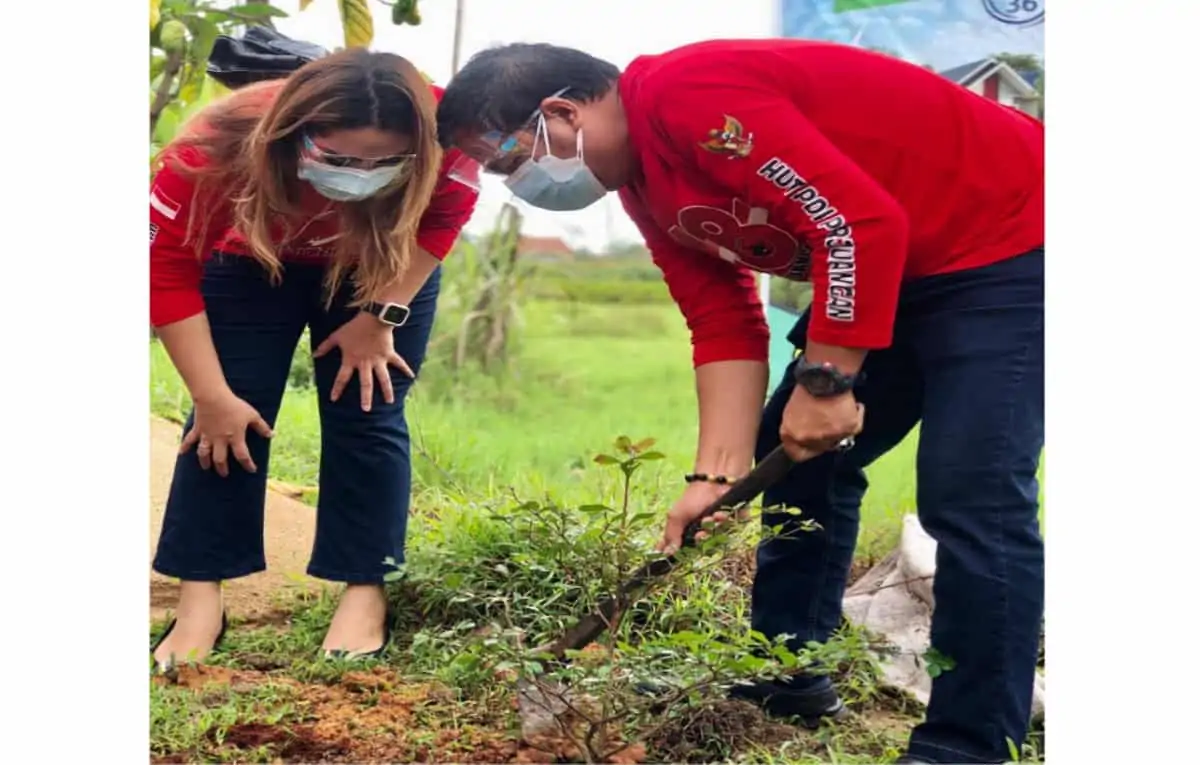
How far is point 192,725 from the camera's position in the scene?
224cm

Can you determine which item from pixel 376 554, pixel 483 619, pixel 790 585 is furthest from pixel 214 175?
pixel 790 585

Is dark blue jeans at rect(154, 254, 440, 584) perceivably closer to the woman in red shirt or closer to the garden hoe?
the woman in red shirt

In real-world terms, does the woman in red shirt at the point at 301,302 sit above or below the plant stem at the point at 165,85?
below

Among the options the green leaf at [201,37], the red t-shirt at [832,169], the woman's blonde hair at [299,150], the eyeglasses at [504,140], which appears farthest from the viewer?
the green leaf at [201,37]

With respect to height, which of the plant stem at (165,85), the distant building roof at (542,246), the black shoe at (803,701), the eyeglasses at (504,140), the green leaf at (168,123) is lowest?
the black shoe at (803,701)

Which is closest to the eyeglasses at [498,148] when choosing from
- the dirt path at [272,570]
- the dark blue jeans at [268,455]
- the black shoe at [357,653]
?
the dark blue jeans at [268,455]

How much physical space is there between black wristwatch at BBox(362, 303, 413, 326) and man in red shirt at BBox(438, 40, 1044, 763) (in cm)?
30

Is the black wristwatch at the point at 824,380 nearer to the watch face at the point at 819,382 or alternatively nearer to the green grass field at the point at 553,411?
the watch face at the point at 819,382

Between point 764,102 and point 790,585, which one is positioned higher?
point 764,102

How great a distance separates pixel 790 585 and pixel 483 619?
0.49 metres

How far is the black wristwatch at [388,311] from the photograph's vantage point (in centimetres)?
238

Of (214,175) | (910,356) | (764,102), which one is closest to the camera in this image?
(764,102)

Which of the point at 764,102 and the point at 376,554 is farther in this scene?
the point at 376,554
